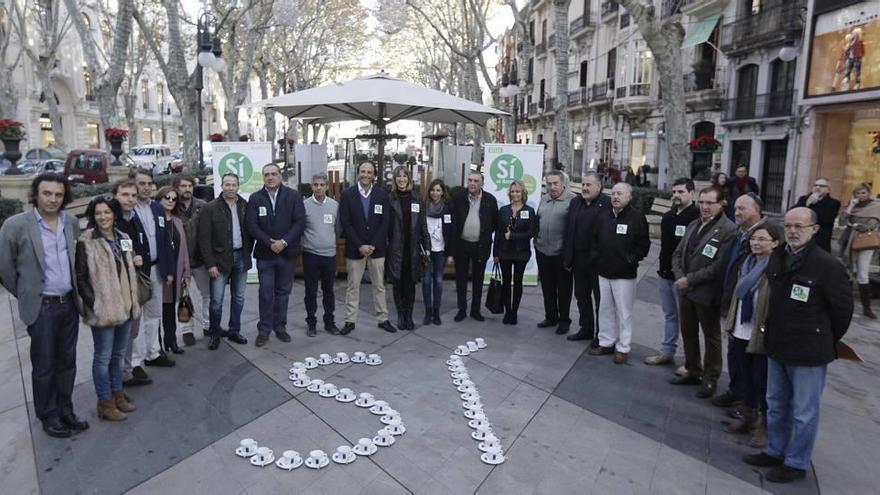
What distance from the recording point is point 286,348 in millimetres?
5766

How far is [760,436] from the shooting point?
405 cm

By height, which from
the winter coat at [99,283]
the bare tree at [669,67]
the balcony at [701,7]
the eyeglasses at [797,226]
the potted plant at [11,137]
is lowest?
the winter coat at [99,283]

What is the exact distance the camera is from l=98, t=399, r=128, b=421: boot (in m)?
4.16

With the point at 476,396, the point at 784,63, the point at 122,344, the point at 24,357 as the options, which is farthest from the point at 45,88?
the point at 784,63

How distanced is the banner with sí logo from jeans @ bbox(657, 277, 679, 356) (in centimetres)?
312

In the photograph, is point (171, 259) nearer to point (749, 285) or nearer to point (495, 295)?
point (495, 295)

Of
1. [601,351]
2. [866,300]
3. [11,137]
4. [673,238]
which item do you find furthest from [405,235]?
[11,137]

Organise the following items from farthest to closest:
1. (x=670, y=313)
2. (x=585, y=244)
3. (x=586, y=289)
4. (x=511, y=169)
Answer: (x=511, y=169)
(x=586, y=289)
(x=585, y=244)
(x=670, y=313)

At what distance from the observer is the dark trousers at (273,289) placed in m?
5.84

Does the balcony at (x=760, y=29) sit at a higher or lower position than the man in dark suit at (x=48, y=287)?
higher

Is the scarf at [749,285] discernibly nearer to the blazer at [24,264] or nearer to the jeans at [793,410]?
the jeans at [793,410]

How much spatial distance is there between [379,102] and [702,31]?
21072mm

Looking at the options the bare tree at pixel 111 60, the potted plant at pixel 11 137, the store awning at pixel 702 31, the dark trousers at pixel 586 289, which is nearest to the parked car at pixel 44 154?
the bare tree at pixel 111 60

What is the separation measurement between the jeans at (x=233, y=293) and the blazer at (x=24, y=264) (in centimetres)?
195
